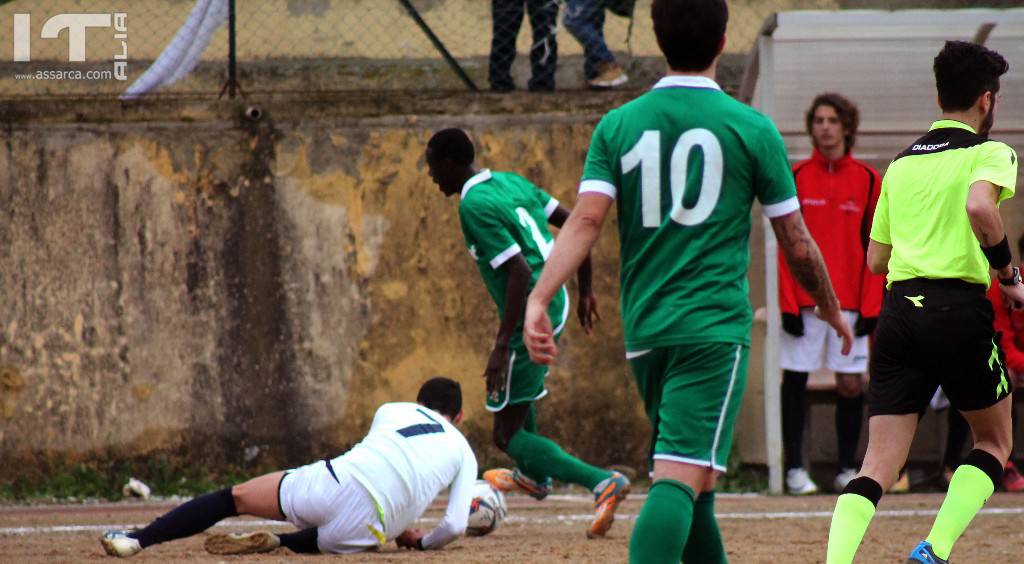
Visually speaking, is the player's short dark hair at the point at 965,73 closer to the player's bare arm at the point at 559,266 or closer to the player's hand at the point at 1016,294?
the player's hand at the point at 1016,294

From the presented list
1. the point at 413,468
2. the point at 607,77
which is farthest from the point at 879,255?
the point at 607,77

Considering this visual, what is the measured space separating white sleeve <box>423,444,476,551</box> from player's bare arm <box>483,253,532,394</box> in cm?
37

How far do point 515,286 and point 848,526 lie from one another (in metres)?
2.59

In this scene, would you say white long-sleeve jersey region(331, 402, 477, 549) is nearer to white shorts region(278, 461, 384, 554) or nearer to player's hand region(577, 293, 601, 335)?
white shorts region(278, 461, 384, 554)

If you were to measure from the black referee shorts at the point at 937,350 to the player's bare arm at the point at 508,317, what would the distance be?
219cm

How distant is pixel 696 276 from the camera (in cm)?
418

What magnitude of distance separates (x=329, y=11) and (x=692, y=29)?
268 inches

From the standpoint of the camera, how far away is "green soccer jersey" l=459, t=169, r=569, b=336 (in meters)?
7.12

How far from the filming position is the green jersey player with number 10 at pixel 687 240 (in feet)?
13.6

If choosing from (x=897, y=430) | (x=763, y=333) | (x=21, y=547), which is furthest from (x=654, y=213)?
(x=763, y=333)

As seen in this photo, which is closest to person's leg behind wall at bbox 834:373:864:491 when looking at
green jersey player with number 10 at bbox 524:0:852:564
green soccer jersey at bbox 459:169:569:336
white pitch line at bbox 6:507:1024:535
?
white pitch line at bbox 6:507:1024:535

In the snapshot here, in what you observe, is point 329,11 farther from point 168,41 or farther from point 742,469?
point 742,469

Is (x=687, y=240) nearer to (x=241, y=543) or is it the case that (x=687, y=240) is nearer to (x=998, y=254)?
(x=998, y=254)

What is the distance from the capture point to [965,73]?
5.02 m
